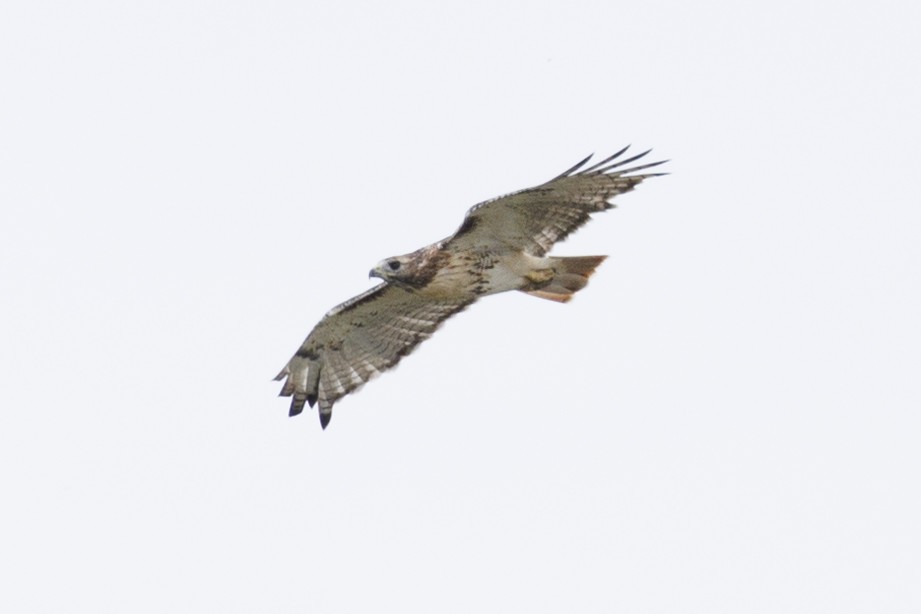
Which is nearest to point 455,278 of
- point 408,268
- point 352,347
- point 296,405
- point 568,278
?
point 408,268

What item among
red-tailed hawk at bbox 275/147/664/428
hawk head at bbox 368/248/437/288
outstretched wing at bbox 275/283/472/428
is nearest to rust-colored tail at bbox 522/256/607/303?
red-tailed hawk at bbox 275/147/664/428

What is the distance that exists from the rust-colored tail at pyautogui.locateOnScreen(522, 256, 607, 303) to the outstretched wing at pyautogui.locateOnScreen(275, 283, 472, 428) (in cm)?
79

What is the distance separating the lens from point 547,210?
41.8 feet

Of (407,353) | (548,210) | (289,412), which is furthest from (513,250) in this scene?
(289,412)

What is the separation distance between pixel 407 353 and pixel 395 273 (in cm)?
128

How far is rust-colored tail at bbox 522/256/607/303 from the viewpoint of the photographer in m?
13.0

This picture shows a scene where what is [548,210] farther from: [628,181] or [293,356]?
[293,356]

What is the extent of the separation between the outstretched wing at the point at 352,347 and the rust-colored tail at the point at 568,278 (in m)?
0.79

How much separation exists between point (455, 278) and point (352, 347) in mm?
1431

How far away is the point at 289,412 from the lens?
548 inches

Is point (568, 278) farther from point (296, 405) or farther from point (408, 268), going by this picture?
point (296, 405)

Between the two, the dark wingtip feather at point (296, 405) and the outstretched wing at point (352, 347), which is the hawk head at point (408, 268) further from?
the dark wingtip feather at point (296, 405)

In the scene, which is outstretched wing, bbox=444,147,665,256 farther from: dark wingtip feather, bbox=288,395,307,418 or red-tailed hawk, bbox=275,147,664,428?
dark wingtip feather, bbox=288,395,307,418

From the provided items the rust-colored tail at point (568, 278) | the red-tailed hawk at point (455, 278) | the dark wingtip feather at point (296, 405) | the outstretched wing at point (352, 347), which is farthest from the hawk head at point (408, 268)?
the dark wingtip feather at point (296, 405)
